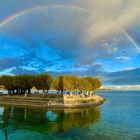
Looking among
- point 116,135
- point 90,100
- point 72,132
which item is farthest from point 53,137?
point 90,100

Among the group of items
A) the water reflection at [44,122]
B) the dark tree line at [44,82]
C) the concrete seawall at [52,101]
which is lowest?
the water reflection at [44,122]

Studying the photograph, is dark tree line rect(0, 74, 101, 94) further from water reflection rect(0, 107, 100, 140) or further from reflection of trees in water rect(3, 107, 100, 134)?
water reflection rect(0, 107, 100, 140)

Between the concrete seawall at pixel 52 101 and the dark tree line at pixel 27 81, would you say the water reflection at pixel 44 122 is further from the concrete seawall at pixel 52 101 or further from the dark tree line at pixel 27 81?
the dark tree line at pixel 27 81

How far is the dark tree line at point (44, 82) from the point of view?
11719 cm

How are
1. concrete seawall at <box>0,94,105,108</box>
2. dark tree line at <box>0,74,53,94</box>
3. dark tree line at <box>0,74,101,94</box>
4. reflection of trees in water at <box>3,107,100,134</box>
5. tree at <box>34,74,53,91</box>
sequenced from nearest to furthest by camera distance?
reflection of trees in water at <box>3,107,100,134</box>
concrete seawall at <box>0,94,105,108</box>
dark tree line at <box>0,74,101,94</box>
tree at <box>34,74,53,91</box>
dark tree line at <box>0,74,53,94</box>

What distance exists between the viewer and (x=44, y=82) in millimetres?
121500

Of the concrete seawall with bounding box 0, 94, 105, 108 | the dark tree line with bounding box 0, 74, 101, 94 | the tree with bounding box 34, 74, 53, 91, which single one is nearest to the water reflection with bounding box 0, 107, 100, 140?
the concrete seawall with bounding box 0, 94, 105, 108

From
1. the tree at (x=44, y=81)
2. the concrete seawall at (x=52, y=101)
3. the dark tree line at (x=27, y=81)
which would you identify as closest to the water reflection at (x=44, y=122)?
the concrete seawall at (x=52, y=101)

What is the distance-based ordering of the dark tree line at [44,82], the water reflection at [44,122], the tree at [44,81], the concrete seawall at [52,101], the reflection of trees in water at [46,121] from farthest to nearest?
the tree at [44,81] < the dark tree line at [44,82] < the concrete seawall at [52,101] < the reflection of trees in water at [46,121] < the water reflection at [44,122]

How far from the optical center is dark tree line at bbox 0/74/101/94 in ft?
384

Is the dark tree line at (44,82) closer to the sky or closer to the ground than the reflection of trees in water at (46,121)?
closer to the sky

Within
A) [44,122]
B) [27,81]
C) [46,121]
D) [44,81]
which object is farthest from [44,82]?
[44,122]

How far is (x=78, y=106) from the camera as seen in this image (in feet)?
338

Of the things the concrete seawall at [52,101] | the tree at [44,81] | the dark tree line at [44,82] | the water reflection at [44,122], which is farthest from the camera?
the tree at [44,81]
